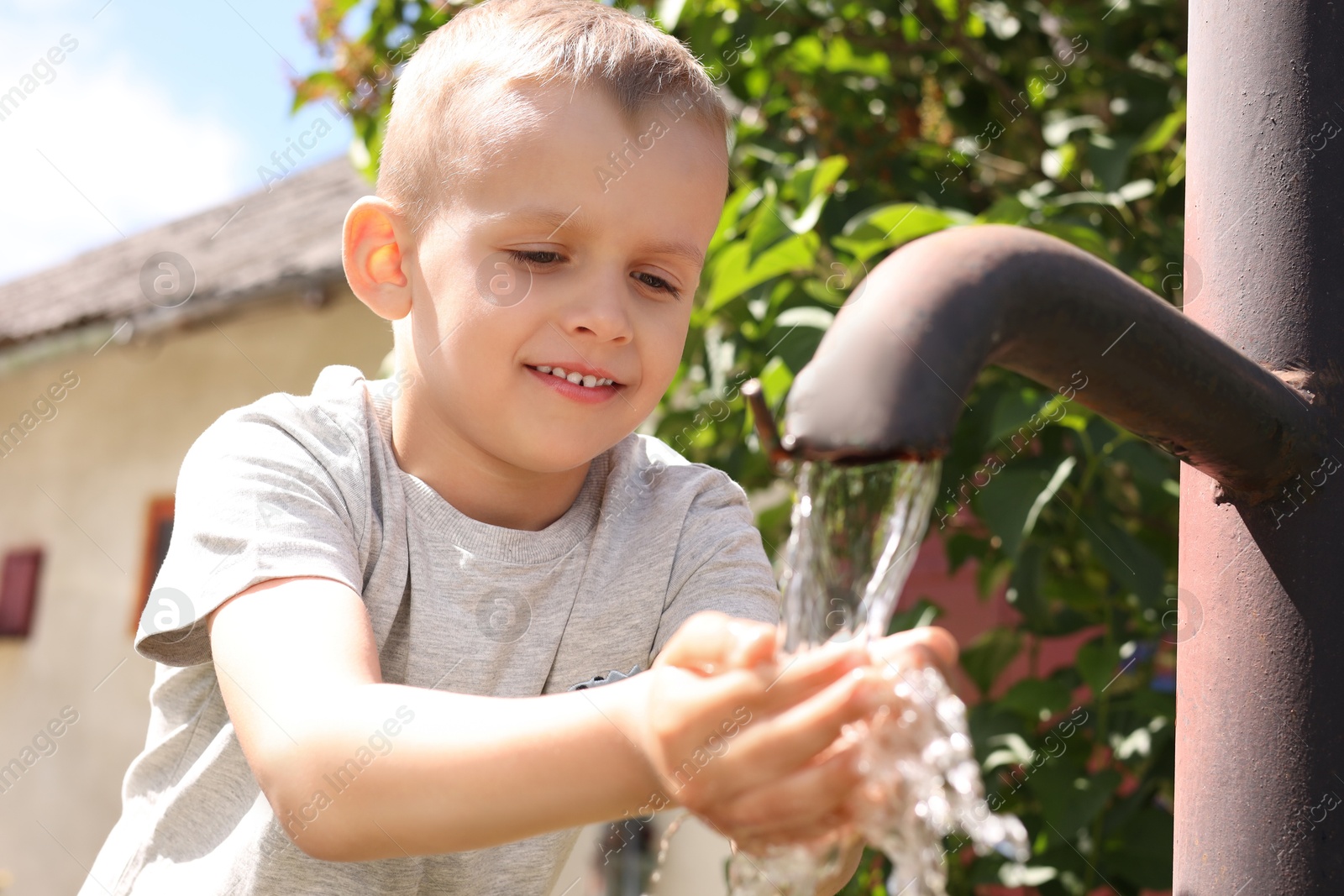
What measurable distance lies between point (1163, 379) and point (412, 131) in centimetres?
87

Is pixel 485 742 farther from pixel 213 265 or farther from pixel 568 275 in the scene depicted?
pixel 213 265

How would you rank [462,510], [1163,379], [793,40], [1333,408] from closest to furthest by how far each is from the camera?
[1163,379] < [1333,408] < [462,510] < [793,40]

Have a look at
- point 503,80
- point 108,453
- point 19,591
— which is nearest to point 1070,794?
point 503,80

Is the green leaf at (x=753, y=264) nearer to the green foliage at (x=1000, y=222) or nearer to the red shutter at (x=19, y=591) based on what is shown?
the green foliage at (x=1000, y=222)

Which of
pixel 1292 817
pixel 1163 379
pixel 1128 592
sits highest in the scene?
pixel 1163 379

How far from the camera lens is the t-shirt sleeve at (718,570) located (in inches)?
45.4

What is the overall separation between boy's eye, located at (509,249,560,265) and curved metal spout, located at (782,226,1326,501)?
530 millimetres

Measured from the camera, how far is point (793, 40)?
2.29m

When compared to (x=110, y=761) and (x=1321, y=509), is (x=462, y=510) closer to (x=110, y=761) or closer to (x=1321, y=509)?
(x=1321, y=509)

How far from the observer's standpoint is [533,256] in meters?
1.07

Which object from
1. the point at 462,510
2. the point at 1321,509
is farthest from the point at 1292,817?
the point at 462,510

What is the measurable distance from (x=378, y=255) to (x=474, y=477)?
254mm

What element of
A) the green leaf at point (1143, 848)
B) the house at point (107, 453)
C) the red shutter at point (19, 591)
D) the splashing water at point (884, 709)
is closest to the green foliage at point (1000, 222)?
the green leaf at point (1143, 848)

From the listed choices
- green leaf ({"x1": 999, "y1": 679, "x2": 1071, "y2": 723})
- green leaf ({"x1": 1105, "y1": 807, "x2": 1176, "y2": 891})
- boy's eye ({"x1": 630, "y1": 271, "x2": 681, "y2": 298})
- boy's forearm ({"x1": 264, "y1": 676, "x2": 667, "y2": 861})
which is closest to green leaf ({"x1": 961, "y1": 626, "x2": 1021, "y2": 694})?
green leaf ({"x1": 999, "y1": 679, "x2": 1071, "y2": 723})
